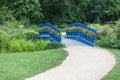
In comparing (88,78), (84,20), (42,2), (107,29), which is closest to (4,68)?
(88,78)

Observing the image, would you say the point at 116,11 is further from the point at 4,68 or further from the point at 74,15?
the point at 4,68

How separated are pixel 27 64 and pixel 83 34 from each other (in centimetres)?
967

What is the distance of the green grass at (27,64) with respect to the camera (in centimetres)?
1236

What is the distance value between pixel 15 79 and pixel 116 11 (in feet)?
91.4

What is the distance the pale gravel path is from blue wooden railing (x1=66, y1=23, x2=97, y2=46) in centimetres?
330

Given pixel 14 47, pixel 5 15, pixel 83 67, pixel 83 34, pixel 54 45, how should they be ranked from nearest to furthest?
1. pixel 83 67
2. pixel 14 47
3. pixel 54 45
4. pixel 83 34
5. pixel 5 15

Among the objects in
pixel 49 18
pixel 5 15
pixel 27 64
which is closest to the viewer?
pixel 27 64

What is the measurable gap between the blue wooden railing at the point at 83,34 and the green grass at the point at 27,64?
180 inches

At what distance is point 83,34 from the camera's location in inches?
932

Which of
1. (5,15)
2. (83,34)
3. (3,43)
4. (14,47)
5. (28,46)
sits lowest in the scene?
(5,15)

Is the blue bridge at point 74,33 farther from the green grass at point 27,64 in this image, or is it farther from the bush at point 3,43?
the green grass at point 27,64

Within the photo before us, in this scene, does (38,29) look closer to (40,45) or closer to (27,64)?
(40,45)

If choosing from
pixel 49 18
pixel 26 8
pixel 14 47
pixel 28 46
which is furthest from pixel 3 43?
pixel 49 18

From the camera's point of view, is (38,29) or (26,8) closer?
(38,29)
